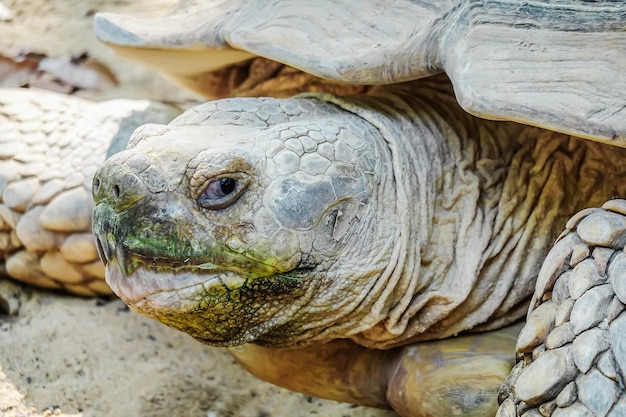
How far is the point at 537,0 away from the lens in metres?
2.09

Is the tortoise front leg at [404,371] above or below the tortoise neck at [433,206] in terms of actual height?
below

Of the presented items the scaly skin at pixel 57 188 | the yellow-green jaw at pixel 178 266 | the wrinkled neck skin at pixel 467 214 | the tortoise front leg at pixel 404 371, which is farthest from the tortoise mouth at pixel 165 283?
the scaly skin at pixel 57 188

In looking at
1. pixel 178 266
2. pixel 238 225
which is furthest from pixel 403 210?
pixel 178 266

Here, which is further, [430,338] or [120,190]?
[430,338]

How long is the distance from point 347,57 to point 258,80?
0.72 metres

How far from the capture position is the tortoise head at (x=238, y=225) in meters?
1.96

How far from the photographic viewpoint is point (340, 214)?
2.11m

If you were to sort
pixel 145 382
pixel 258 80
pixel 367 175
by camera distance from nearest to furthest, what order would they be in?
pixel 367 175, pixel 145 382, pixel 258 80

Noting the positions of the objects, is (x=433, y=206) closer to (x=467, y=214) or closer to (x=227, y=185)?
(x=467, y=214)

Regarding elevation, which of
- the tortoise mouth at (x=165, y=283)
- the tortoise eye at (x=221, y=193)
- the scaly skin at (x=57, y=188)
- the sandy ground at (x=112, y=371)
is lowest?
the sandy ground at (x=112, y=371)

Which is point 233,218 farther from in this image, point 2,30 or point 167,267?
point 2,30

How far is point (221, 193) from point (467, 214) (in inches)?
26.5

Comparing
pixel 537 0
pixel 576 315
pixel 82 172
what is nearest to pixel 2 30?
pixel 82 172

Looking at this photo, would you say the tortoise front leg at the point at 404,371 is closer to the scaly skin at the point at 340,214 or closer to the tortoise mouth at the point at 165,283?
the scaly skin at the point at 340,214
